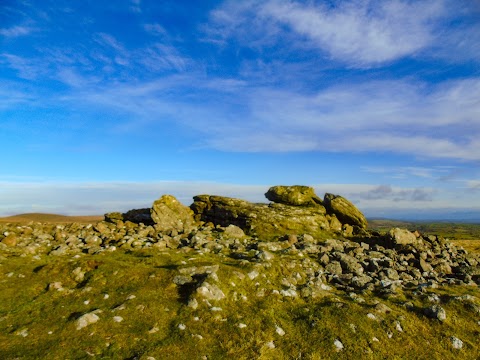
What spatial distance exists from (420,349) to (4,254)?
74.7 feet

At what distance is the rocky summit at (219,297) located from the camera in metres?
11.4

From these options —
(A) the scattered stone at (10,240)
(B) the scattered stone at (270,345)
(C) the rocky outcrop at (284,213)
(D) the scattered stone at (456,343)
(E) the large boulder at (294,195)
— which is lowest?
(B) the scattered stone at (270,345)

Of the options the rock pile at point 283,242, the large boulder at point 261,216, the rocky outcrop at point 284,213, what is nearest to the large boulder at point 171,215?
the rock pile at point 283,242

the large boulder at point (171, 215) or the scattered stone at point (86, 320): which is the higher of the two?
the large boulder at point (171, 215)

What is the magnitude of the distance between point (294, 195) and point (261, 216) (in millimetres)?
7917

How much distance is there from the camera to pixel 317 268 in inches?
768

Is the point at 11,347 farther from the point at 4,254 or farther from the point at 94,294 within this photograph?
the point at 4,254

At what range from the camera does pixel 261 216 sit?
3231 centimetres

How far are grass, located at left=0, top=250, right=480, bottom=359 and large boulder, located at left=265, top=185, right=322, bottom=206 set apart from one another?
2182cm

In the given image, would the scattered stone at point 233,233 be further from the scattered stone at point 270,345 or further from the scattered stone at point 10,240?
the scattered stone at point 270,345

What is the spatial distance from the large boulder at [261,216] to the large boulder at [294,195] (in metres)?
1.57

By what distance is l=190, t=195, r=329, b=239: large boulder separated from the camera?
3127 cm

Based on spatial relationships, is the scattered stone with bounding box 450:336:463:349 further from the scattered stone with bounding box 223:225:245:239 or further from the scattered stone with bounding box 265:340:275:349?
the scattered stone with bounding box 223:225:245:239

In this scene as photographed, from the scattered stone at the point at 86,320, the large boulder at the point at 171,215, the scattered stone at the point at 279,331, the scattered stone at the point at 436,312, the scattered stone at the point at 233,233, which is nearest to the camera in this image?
the scattered stone at the point at 86,320
